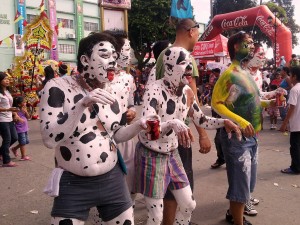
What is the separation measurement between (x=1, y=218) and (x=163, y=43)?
2685 mm

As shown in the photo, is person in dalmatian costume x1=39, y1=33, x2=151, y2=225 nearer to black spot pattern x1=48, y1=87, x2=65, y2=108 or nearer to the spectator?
black spot pattern x1=48, y1=87, x2=65, y2=108

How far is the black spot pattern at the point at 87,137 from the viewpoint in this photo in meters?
2.12

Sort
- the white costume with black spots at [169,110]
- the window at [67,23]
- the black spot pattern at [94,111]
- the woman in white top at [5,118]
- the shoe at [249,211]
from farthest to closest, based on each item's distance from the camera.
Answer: the window at [67,23] < the woman in white top at [5,118] < the shoe at [249,211] < the white costume with black spots at [169,110] < the black spot pattern at [94,111]

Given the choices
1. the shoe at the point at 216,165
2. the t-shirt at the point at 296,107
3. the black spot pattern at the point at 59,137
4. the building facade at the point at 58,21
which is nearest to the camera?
the black spot pattern at the point at 59,137

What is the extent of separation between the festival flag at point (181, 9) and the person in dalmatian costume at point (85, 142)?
142 cm

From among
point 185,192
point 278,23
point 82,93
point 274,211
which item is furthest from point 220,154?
point 278,23

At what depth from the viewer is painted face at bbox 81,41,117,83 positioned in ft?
7.13

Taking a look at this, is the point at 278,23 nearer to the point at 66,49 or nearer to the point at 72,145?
the point at 72,145

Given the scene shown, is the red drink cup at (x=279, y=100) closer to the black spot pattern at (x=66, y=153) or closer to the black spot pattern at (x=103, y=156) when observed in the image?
the black spot pattern at (x=103, y=156)

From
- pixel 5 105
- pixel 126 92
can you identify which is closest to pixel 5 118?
pixel 5 105

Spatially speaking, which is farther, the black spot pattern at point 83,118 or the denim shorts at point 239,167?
the denim shorts at point 239,167

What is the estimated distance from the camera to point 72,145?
82.9 inches

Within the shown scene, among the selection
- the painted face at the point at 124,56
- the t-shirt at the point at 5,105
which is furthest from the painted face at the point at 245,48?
the t-shirt at the point at 5,105

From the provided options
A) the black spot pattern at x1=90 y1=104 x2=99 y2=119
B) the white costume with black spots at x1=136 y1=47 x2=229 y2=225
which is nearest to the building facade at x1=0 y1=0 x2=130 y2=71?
the white costume with black spots at x1=136 y1=47 x2=229 y2=225
